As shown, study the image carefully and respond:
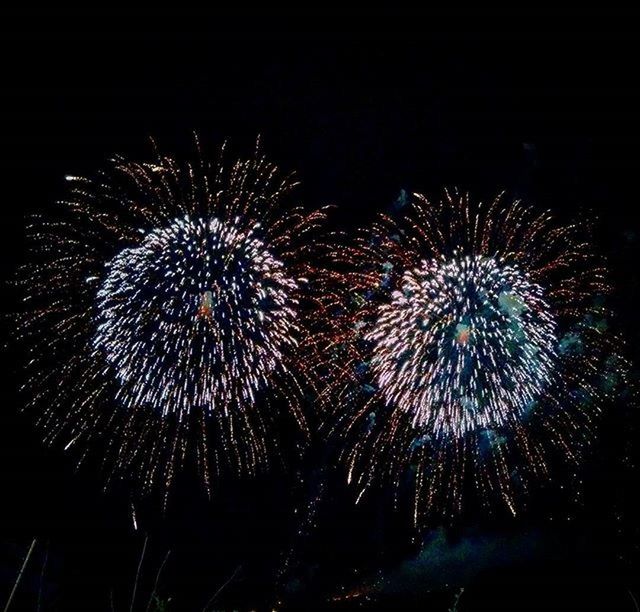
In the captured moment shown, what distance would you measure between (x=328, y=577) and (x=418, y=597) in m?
8.53

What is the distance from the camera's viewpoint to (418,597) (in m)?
29.0

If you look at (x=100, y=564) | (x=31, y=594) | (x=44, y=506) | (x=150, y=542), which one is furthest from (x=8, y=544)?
(x=150, y=542)

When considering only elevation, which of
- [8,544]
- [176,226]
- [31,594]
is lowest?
[31,594]

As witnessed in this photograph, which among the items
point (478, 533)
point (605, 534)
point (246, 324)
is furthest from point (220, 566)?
point (246, 324)

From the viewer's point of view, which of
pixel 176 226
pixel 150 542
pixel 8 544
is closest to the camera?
pixel 176 226

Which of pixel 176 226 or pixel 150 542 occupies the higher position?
pixel 176 226

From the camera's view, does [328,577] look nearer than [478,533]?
No

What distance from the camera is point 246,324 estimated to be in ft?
41.7

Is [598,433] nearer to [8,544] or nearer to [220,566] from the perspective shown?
[220,566]

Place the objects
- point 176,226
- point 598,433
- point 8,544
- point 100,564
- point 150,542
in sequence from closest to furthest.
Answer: point 176,226
point 8,544
point 100,564
point 598,433
point 150,542

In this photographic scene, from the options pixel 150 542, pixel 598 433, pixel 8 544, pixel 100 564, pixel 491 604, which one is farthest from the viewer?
pixel 150 542

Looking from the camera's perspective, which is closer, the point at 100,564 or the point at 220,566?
the point at 100,564

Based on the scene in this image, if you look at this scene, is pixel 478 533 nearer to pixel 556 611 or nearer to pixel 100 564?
pixel 556 611

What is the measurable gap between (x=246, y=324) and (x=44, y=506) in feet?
62.1
